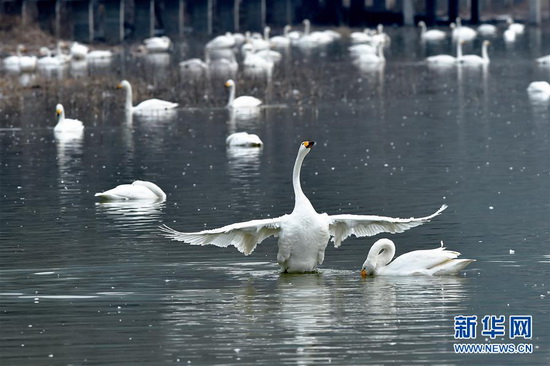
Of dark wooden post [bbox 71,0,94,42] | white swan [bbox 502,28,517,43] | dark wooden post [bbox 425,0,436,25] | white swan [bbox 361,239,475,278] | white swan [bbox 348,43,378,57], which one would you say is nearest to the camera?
white swan [bbox 361,239,475,278]

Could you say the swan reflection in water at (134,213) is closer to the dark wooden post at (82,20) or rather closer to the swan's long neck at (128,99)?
the swan's long neck at (128,99)

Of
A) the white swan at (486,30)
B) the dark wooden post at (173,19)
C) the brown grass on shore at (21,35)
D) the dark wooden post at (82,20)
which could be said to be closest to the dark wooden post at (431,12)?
the white swan at (486,30)

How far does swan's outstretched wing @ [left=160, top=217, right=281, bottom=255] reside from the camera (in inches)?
566

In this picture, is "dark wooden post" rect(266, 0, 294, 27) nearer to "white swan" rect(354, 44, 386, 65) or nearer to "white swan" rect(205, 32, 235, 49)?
"white swan" rect(205, 32, 235, 49)

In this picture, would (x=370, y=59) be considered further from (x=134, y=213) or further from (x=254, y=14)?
(x=134, y=213)

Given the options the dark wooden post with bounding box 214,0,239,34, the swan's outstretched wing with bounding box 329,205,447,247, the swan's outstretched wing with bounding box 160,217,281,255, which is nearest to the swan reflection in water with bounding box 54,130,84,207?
the swan's outstretched wing with bounding box 160,217,281,255

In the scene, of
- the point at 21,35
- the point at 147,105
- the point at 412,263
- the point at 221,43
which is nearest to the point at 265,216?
the point at 412,263

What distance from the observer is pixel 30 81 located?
43.6 m

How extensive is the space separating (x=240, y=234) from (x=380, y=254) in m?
1.39

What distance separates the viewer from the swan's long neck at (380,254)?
46.7 ft

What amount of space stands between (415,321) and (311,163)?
12.1 m

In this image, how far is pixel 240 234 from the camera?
14.7 metres

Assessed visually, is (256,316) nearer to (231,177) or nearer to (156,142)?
(231,177)

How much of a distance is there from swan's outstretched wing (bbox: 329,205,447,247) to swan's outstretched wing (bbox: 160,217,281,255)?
606mm
